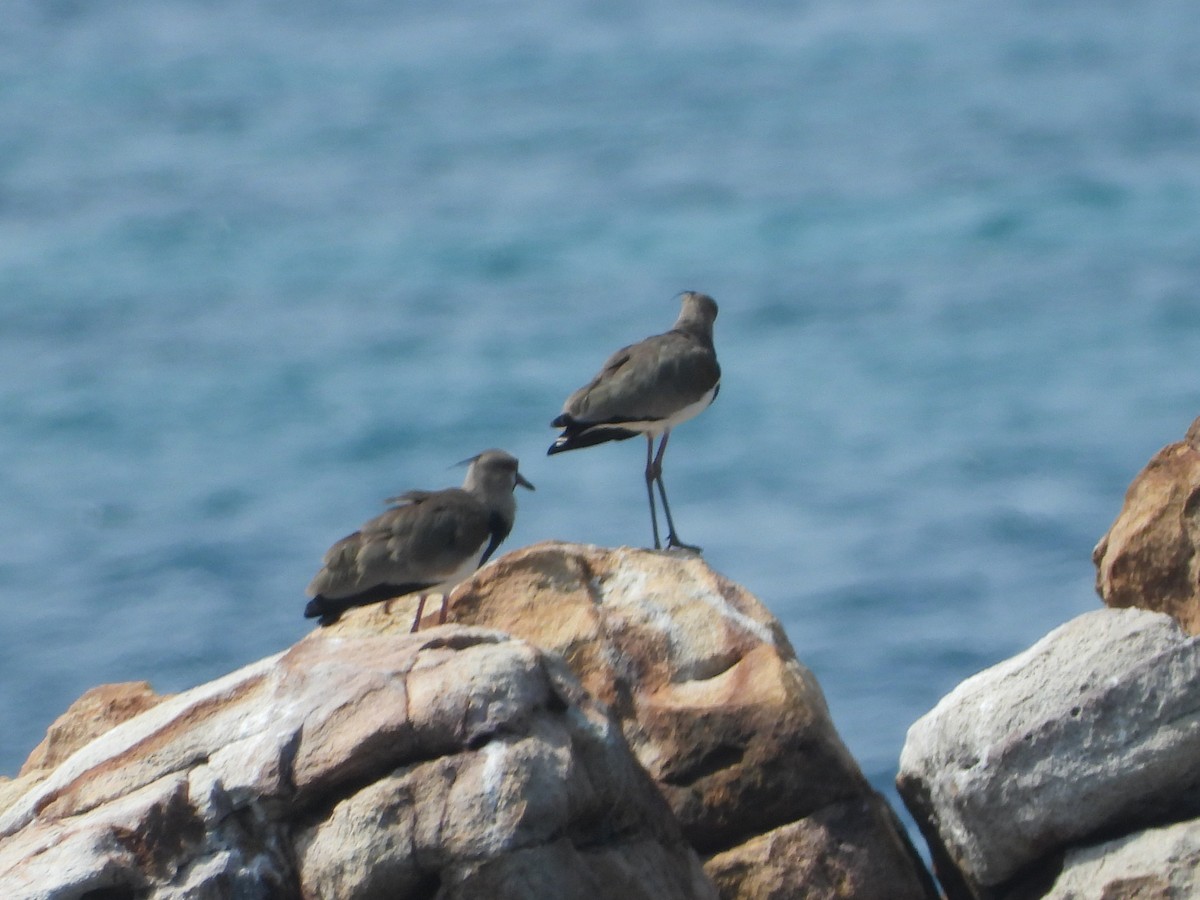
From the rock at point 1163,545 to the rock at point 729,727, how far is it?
1510mm

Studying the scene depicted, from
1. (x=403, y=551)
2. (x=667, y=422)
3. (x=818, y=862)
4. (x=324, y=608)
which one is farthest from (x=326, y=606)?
(x=667, y=422)

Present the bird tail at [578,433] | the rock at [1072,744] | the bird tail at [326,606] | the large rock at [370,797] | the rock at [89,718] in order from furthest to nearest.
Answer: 1. the bird tail at [578,433]
2. the rock at [89,718]
3. the bird tail at [326,606]
4. the rock at [1072,744]
5. the large rock at [370,797]

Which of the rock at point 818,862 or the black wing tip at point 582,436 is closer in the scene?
the rock at point 818,862

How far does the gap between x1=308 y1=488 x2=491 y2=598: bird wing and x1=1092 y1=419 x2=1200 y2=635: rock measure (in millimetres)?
2935

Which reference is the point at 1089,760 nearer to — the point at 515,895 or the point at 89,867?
the point at 515,895

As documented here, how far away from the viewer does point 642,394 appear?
11.4 metres

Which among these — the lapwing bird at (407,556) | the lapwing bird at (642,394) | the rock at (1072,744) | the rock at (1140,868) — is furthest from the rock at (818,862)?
the lapwing bird at (642,394)

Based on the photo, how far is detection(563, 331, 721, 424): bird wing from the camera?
11.3 m

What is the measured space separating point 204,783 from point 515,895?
1.27 meters

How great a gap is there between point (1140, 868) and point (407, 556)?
343 cm

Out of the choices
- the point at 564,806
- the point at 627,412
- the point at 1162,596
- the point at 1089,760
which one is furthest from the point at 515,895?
the point at 627,412

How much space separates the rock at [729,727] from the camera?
873 centimetres

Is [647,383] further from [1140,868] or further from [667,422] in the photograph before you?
[1140,868]

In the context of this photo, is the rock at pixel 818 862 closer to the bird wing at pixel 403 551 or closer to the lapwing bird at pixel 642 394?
the bird wing at pixel 403 551
